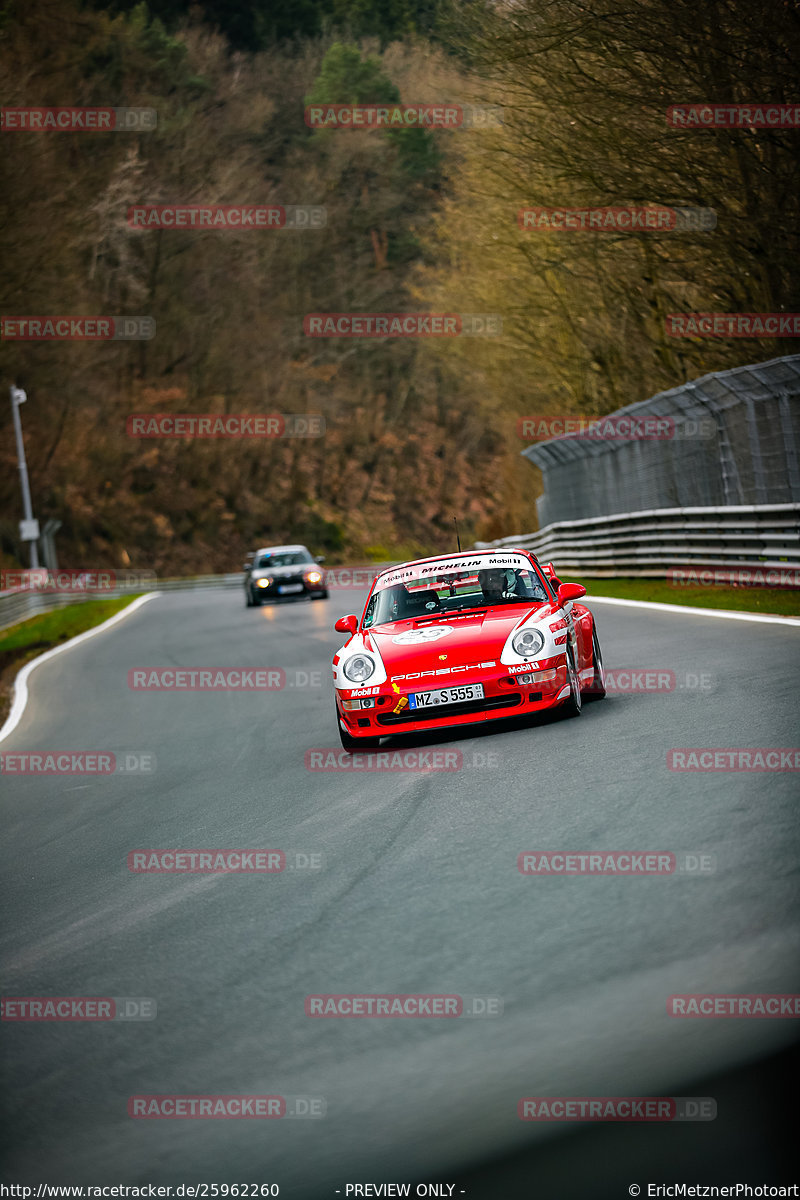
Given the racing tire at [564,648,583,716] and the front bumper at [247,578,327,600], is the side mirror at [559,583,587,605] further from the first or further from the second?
the front bumper at [247,578,327,600]

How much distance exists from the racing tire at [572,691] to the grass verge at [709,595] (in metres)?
6.22

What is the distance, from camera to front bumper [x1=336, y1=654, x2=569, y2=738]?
909 cm

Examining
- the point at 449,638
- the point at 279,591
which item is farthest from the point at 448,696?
the point at 279,591

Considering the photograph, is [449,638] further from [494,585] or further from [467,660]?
[494,585]

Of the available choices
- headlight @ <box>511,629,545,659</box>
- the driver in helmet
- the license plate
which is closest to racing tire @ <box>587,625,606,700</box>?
the driver in helmet

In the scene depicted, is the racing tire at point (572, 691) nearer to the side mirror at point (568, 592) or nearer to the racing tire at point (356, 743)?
the side mirror at point (568, 592)

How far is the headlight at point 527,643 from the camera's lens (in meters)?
9.12

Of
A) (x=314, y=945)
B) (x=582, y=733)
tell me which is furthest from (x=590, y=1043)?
(x=582, y=733)

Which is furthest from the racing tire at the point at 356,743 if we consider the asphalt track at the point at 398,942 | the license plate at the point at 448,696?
the license plate at the point at 448,696

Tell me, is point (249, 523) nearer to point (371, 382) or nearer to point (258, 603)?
point (371, 382)

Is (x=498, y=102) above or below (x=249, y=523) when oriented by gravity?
above

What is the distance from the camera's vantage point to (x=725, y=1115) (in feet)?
11.7

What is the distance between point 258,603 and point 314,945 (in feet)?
95.3

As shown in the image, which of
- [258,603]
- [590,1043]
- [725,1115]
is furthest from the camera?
[258,603]
